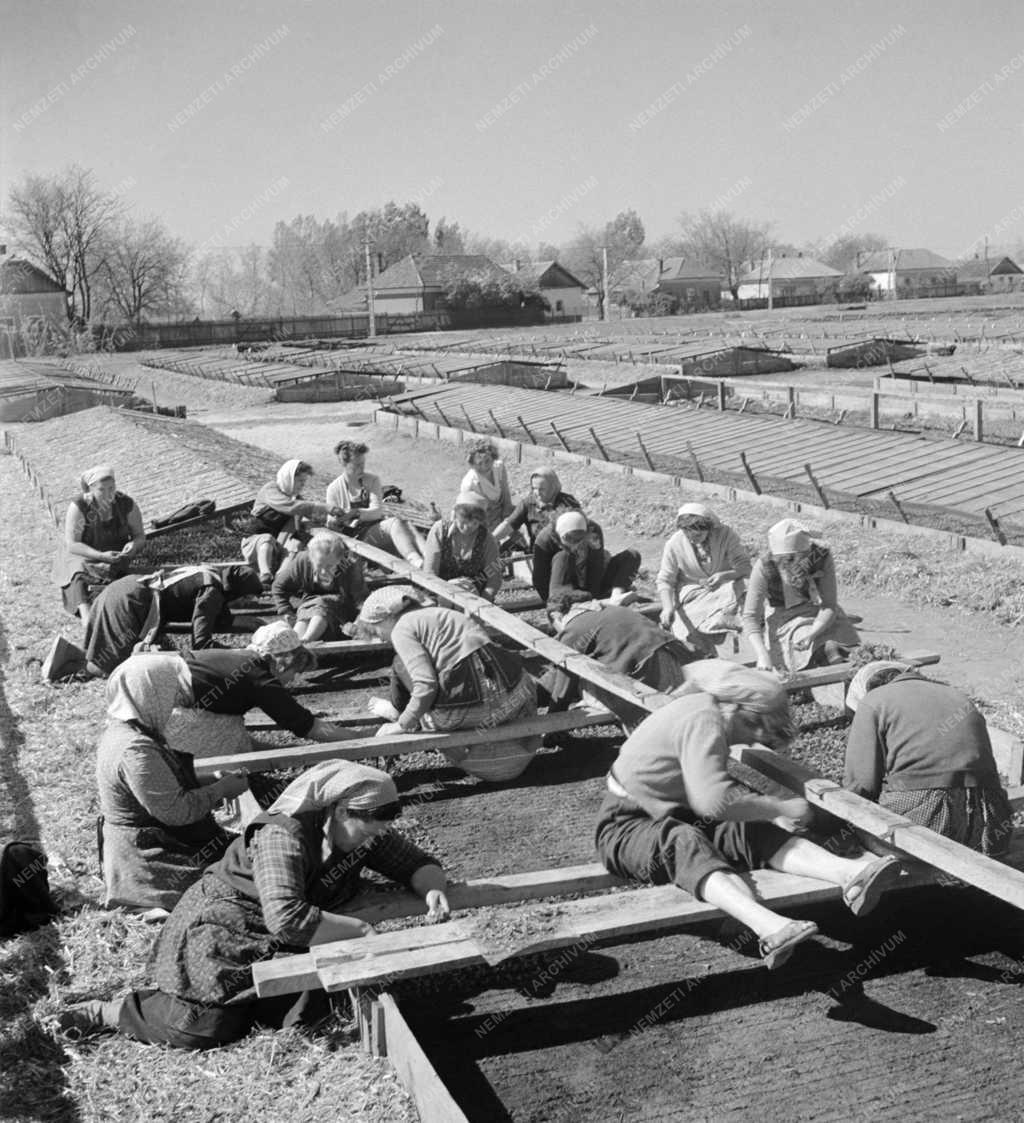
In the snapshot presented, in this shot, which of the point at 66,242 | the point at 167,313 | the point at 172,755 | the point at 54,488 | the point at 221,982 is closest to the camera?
the point at 221,982

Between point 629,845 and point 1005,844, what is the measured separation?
1502 millimetres

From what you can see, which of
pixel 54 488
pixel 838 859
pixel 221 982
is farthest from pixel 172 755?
pixel 54 488

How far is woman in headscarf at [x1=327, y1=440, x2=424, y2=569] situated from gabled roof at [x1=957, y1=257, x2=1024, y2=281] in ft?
395

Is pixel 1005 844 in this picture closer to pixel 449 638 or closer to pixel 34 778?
pixel 449 638

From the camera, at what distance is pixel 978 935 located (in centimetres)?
525

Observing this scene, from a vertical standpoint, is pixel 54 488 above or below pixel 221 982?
above

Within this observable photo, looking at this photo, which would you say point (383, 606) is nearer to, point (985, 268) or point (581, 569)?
point (581, 569)

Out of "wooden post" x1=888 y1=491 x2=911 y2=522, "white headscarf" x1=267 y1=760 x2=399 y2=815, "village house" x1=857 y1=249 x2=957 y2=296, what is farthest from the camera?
"village house" x1=857 y1=249 x2=957 y2=296

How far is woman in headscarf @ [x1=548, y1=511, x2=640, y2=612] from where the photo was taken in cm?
895

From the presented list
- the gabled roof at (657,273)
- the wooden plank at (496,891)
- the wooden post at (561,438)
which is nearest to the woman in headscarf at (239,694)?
the wooden plank at (496,891)

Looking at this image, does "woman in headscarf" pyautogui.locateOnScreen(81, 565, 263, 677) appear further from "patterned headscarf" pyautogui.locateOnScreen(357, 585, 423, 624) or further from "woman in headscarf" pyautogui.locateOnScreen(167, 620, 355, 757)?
"woman in headscarf" pyautogui.locateOnScreen(167, 620, 355, 757)

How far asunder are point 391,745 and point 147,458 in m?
15.4

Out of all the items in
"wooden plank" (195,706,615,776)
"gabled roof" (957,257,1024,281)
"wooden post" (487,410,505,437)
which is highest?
"gabled roof" (957,257,1024,281)

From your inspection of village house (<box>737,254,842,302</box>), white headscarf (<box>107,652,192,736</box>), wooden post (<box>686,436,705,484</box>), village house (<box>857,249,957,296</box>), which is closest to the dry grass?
white headscarf (<box>107,652,192,736</box>)
